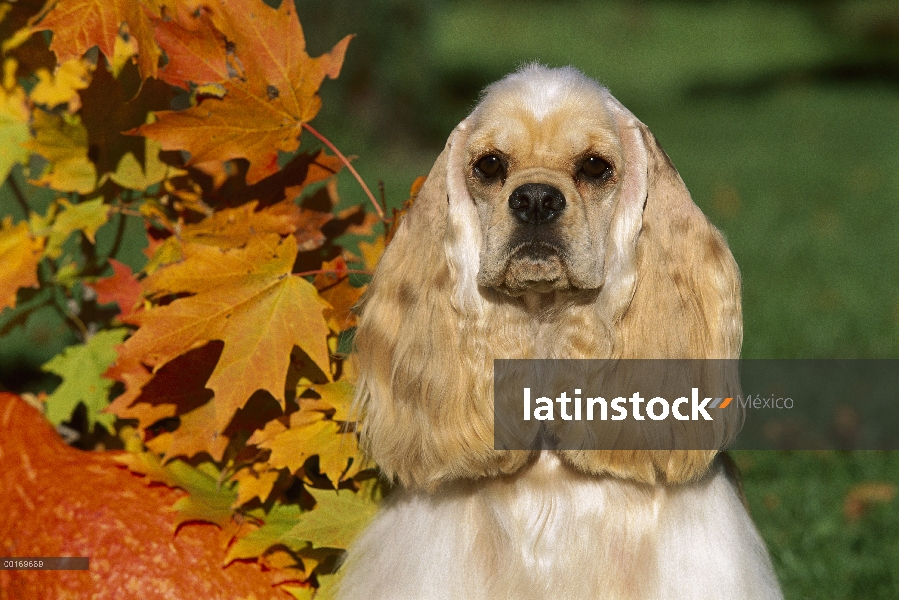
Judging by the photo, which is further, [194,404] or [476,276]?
[194,404]

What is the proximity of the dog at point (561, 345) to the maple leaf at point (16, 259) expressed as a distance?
5.48 feet

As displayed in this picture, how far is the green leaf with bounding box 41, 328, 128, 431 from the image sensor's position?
3.81 metres

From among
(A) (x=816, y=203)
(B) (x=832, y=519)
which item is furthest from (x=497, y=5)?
(B) (x=832, y=519)

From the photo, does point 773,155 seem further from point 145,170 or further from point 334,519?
point 334,519

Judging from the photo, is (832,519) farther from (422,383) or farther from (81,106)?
(81,106)

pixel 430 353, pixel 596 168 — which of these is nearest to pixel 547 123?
pixel 596 168

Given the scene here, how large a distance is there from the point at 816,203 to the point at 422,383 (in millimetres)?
9216

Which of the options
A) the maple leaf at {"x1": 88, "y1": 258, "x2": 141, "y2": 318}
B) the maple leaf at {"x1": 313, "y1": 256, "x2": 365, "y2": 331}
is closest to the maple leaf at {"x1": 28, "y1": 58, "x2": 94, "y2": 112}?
the maple leaf at {"x1": 88, "y1": 258, "x2": 141, "y2": 318}

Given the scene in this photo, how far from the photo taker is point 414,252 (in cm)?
292

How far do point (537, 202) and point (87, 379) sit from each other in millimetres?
2095

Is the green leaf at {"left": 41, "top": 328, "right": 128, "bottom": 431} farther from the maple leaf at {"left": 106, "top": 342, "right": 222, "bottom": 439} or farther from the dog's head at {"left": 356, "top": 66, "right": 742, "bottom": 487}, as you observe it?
the dog's head at {"left": 356, "top": 66, "right": 742, "bottom": 487}

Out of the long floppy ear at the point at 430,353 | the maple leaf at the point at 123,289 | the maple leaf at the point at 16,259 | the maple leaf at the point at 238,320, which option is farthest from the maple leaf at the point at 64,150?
the long floppy ear at the point at 430,353

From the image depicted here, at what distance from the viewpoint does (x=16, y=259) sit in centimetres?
375

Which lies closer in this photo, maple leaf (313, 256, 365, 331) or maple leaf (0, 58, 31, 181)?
maple leaf (313, 256, 365, 331)
